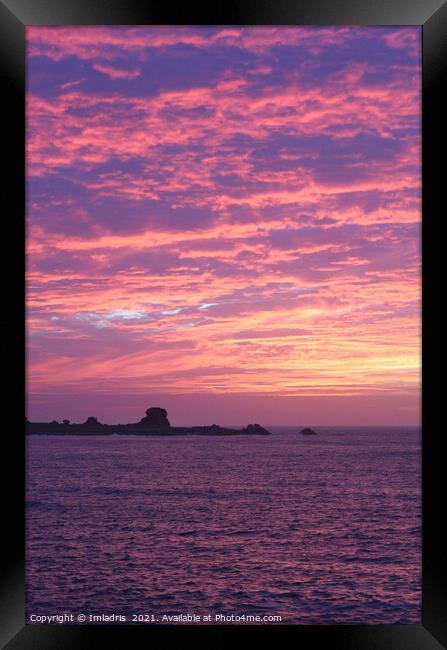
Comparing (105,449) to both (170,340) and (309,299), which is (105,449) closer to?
A: (170,340)

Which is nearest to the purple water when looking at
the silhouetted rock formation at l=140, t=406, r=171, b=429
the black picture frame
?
the silhouetted rock formation at l=140, t=406, r=171, b=429

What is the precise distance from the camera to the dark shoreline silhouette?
Result: 183 feet

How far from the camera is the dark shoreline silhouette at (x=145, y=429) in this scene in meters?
55.6

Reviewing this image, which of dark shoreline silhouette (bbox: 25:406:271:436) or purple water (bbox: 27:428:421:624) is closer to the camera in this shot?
purple water (bbox: 27:428:421:624)

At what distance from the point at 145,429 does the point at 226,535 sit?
28.9 meters

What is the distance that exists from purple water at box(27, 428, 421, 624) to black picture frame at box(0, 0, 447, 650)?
1036 centimetres

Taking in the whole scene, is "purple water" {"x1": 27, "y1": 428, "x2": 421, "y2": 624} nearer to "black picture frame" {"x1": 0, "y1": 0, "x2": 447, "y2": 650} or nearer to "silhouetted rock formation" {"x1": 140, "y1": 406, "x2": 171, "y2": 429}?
"silhouetted rock formation" {"x1": 140, "y1": 406, "x2": 171, "y2": 429}
